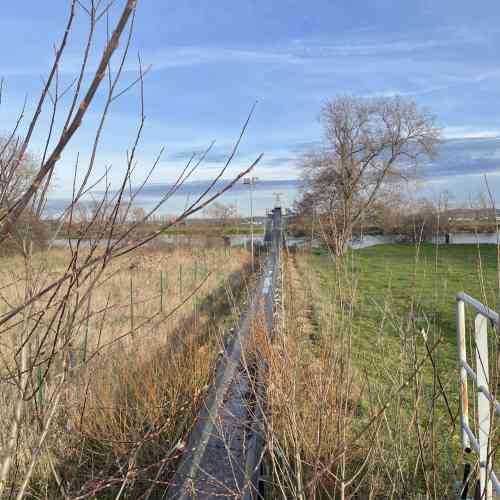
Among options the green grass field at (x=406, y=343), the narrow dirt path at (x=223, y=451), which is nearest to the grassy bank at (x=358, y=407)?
the green grass field at (x=406, y=343)

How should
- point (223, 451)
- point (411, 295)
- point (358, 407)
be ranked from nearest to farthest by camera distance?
point (411, 295) < point (223, 451) < point (358, 407)

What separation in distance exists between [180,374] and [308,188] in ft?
119

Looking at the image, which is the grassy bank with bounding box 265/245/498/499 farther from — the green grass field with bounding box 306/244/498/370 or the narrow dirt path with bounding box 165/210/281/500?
the narrow dirt path with bounding box 165/210/281/500

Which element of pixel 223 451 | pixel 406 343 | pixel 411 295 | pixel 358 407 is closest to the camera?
pixel 406 343

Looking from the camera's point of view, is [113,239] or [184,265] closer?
[113,239]

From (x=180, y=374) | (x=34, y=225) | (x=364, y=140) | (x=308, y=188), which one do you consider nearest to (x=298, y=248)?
(x=308, y=188)

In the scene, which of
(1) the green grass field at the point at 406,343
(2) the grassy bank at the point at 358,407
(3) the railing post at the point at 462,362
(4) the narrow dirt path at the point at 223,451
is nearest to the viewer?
(2) the grassy bank at the point at 358,407

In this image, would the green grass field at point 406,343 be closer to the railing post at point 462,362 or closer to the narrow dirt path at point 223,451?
the railing post at point 462,362

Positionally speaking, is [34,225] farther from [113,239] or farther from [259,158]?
[259,158]

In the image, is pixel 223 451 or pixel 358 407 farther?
pixel 358 407

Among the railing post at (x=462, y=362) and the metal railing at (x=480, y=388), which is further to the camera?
the railing post at (x=462, y=362)

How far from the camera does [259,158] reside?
127 cm

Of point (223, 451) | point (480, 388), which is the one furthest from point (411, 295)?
point (223, 451)

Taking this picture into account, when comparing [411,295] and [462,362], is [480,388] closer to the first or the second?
[462,362]
